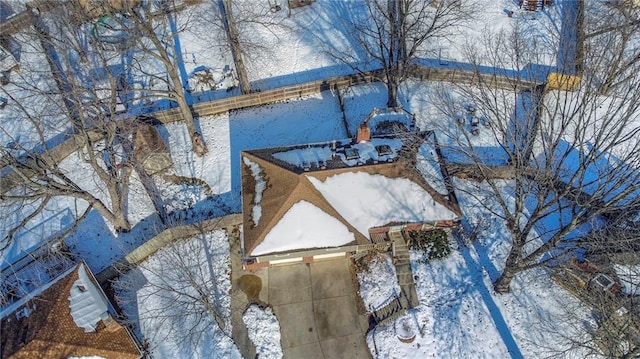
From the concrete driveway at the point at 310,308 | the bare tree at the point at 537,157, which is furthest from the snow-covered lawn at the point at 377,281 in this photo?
the bare tree at the point at 537,157

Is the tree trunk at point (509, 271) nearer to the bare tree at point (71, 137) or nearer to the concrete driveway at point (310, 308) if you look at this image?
the concrete driveway at point (310, 308)

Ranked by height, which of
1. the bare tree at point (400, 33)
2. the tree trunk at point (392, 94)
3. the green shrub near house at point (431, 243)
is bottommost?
the green shrub near house at point (431, 243)

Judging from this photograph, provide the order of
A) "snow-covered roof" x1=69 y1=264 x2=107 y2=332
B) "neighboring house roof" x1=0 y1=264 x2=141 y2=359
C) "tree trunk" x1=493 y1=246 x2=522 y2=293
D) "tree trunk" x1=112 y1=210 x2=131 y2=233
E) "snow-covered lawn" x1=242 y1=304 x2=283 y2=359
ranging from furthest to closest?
"tree trunk" x1=112 y1=210 x2=131 y2=233 → "snow-covered lawn" x1=242 y1=304 x2=283 y2=359 → "snow-covered roof" x1=69 y1=264 x2=107 y2=332 → "tree trunk" x1=493 y1=246 x2=522 y2=293 → "neighboring house roof" x1=0 y1=264 x2=141 y2=359

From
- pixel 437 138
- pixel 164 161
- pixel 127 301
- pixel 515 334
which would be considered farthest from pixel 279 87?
pixel 515 334

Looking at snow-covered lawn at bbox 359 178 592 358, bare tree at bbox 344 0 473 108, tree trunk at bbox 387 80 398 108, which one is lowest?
snow-covered lawn at bbox 359 178 592 358

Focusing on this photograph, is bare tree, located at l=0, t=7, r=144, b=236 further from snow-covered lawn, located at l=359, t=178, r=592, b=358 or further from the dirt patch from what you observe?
snow-covered lawn, located at l=359, t=178, r=592, b=358

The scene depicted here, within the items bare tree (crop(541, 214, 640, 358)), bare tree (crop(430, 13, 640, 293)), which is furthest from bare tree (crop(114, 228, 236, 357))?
bare tree (crop(541, 214, 640, 358))
